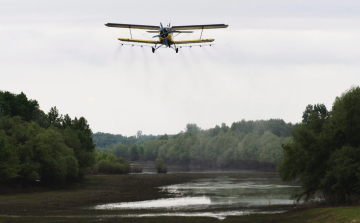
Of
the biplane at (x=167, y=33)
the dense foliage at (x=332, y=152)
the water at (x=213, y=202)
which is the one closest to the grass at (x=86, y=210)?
the water at (x=213, y=202)

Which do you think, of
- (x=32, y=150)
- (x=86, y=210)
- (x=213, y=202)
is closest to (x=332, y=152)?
(x=213, y=202)

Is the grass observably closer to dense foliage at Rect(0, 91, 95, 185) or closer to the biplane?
dense foliage at Rect(0, 91, 95, 185)

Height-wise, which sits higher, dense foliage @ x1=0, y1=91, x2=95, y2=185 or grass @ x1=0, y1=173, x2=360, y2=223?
dense foliage @ x1=0, y1=91, x2=95, y2=185

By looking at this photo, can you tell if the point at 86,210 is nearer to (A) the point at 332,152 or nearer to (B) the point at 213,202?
(B) the point at 213,202

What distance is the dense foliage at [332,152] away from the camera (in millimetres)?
49219

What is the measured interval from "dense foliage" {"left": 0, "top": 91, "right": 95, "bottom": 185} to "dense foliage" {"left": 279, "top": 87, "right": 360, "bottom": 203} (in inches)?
1556

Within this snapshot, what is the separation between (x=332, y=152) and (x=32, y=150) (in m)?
49.2

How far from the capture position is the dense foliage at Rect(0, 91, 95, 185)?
2847 inches

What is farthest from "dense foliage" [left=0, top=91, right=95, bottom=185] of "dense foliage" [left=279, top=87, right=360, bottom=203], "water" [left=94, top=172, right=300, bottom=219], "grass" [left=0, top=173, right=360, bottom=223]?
"dense foliage" [left=279, top=87, right=360, bottom=203]

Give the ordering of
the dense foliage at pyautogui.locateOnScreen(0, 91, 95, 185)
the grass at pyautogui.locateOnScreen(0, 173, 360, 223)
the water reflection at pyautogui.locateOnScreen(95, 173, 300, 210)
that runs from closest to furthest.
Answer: the grass at pyautogui.locateOnScreen(0, 173, 360, 223) → the water reflection at pyautogui.locateOnScreen(95, 173, 300, 210) → the dense foliage at pyautogui.locateOnScreen(0, 91, 95, 185)

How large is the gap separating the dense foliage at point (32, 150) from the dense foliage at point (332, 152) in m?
39.5

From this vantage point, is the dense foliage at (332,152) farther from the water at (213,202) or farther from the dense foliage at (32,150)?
the dense foliage at (32,150)

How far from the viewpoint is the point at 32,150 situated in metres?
80.5

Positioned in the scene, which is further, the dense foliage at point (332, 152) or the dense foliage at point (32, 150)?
the dense foliage at point (32, 150)
